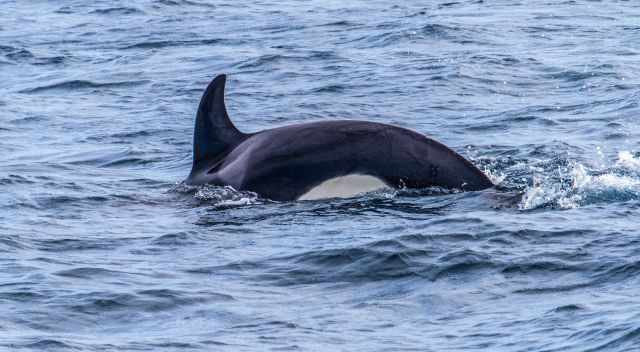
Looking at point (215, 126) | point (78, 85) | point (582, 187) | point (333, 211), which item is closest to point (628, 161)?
point (582, 187)

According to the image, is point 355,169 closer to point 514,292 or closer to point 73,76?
point 514,292

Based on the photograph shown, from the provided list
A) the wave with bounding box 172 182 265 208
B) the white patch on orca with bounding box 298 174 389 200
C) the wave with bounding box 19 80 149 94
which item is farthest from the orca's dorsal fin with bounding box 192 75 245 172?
the wave with bounding box 19 80 149 94

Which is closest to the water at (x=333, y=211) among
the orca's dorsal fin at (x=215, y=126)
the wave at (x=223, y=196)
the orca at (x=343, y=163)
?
the wave at (x=223, y=196)

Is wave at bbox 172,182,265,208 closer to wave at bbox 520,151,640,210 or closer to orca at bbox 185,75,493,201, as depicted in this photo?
orca at bbox 185,75,493,201

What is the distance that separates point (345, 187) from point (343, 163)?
27 centimetres

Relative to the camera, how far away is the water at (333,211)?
1027cm

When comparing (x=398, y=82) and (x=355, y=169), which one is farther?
(x=398, y=82)

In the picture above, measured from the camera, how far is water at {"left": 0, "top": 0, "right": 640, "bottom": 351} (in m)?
10.3

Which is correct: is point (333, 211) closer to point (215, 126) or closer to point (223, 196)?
point (223, 196)

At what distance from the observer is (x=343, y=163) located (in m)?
13.6

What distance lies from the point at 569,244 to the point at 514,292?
4.61 ft

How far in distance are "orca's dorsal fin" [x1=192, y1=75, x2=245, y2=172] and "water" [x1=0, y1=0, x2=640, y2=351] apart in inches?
20.2

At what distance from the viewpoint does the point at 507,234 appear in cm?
1237

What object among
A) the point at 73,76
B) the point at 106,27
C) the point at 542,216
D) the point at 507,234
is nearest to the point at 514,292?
the point at 507,234
